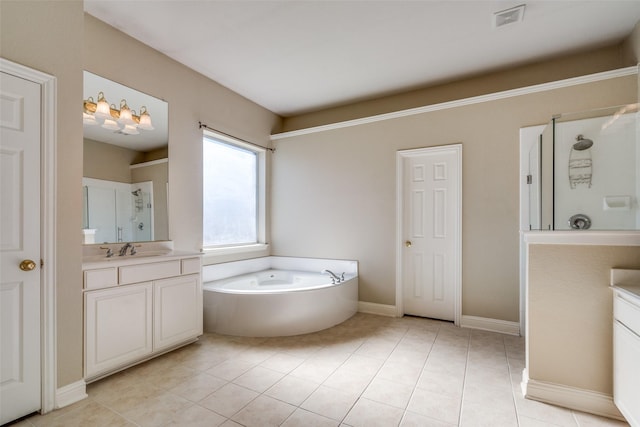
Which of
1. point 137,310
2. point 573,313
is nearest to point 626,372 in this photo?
point 573,313

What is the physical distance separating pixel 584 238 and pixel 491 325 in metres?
1.70

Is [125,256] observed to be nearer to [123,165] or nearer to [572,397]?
[123,165]

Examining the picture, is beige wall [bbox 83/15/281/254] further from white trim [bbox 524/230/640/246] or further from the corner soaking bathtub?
white trim [bbox 524/230/640/246]

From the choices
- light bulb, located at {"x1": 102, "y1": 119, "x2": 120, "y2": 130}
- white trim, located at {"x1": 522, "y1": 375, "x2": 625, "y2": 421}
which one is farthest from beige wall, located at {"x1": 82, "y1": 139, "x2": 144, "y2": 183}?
white trim, located at {"x1": 522, "y1": 375, "x2": 625, "y2": 421}

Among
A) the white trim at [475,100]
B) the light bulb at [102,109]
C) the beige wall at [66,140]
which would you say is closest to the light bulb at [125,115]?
the light bulb at [102,109]

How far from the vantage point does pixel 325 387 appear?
6.73 ft

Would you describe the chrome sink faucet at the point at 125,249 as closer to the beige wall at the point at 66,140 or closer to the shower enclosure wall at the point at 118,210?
the shower enclosure wall at the point at 118,210

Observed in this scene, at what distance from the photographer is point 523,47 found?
2855mm

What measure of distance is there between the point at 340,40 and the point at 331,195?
6.27 feet

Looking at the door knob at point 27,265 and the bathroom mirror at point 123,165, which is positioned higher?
the bathroom mirror at point 123,165

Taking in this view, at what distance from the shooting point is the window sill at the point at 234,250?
351 cm

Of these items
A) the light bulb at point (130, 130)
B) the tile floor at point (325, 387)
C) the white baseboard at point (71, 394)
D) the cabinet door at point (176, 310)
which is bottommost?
the tile floor at point (325, 387)

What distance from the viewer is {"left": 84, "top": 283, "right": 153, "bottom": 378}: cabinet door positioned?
6.59 feet

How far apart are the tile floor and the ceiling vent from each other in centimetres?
283
